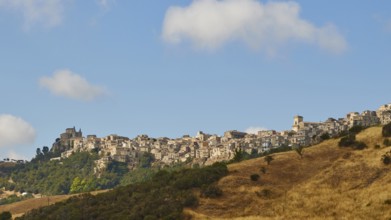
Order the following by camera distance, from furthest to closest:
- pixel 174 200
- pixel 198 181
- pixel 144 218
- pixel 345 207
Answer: pixel 198 181
pixel 174 200
pixel 144 218
pixel 345 207

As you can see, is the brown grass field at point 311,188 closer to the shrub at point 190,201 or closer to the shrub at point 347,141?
the shrub at point 190,201

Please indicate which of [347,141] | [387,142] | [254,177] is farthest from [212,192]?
[387,142]

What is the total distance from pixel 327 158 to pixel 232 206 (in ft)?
74.5

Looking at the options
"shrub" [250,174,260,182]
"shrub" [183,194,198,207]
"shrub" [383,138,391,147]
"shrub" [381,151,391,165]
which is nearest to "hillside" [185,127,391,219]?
"shrub" [250,174,260,182]

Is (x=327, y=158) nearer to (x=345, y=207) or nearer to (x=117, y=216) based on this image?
(x=345, y=207)

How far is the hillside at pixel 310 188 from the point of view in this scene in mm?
71562

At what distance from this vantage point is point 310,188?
80750mm

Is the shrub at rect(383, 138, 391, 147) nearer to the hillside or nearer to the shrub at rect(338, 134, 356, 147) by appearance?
the hillside

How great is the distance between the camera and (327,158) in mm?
92938

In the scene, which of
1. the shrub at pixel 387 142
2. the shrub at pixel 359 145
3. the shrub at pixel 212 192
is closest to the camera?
the shrub at pixel 212 192

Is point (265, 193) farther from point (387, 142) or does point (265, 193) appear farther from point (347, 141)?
point (387, 142)

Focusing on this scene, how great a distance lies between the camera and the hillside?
7156cm

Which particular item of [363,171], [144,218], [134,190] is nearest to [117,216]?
[144,218]

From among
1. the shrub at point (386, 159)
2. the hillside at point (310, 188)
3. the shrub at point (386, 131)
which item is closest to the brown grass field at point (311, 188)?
the hillside at point (310, 188)
